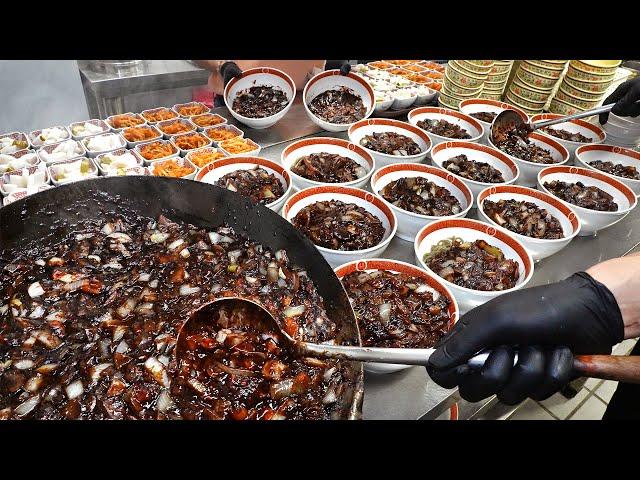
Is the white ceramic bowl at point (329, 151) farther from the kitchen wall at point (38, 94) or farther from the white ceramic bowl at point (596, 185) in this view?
the kitchen wall at point (38, 94)

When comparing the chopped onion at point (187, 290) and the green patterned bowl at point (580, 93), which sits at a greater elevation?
the green patterned bowl at point (580, 93)

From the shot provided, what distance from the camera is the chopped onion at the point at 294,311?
1707mm

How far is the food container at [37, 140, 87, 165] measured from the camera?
2781 mm

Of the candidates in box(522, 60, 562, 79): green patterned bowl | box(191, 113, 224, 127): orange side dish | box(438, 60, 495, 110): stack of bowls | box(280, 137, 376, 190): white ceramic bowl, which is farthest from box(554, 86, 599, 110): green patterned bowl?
box(191, 113, 224, 127): orange side dish

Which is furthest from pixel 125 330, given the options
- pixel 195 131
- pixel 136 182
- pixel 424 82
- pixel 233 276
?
pixel 424 82

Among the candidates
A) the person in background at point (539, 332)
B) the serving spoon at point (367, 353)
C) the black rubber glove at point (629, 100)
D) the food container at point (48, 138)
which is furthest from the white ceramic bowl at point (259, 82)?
the black rubber glove at point (629, 100)

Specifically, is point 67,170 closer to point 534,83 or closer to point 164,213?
point 164,213

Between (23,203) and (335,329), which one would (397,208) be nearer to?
(335,329)

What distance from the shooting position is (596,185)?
321 cm

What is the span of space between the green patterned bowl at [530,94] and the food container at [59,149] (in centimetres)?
427

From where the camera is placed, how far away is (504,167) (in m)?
3.27

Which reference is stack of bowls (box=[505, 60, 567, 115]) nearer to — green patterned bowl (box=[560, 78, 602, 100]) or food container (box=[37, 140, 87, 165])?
green patterned bowl (box=[560, 78, 602, 100])

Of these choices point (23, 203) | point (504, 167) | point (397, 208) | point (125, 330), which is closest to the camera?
point (125, 330)

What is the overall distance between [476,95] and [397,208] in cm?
247
